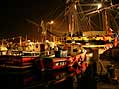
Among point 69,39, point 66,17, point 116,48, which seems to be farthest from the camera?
point 66,17

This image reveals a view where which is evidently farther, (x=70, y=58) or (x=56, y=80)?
(x=70, y=58)

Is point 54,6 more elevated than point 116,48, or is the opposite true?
point 54,6

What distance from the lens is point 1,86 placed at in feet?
42.8

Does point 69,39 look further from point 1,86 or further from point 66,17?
point 1,86

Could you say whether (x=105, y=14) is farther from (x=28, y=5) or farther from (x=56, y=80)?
(x=56, y=80)

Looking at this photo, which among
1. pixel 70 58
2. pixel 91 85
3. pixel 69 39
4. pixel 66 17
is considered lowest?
pixel 91 85

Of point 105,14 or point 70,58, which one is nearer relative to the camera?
point 70,58

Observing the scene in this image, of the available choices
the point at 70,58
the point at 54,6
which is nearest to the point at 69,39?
the point at 54,6

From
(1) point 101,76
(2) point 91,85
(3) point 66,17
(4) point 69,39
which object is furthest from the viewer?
(3) point 66,17

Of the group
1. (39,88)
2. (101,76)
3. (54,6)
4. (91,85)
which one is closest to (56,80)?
(39,88)

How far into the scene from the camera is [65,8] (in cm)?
3300

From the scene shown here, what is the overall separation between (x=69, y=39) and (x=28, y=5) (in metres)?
8.40

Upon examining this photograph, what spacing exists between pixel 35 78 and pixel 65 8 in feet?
70.8

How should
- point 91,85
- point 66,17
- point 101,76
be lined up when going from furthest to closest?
point 66,17, point 101,76, point 91,85
